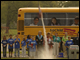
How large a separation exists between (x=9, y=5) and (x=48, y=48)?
2789 centimetres

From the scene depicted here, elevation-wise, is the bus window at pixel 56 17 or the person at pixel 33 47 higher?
the bus window at pixel 56 17

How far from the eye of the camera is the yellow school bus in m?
15.3

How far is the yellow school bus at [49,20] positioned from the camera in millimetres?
15336

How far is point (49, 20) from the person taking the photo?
1545 centimetres

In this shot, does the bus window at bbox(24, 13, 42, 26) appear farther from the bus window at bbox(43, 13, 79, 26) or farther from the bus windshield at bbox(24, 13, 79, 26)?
the bus window at bbox(43, 13, 79, 26)

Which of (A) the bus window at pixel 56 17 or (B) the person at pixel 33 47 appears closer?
(B) the person at pixel 33 47

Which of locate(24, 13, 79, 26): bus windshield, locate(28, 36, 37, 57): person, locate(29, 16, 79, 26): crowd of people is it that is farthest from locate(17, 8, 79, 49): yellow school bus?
locate(28, 36, 37, 57): person

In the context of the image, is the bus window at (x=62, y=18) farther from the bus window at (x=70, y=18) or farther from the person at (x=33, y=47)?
the person at (x=33, y=47)

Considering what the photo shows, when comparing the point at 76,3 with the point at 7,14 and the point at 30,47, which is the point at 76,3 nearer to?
the point at 7,14

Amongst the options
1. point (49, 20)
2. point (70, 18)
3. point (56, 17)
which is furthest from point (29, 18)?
point (70, 18)

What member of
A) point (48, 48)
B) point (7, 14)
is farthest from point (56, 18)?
point (7, 14)

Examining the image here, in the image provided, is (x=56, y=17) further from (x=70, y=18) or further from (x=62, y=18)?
(x=70, y=18)

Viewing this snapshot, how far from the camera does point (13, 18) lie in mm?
38594

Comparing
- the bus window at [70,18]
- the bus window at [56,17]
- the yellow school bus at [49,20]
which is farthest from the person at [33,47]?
the bus window at [70,18]
